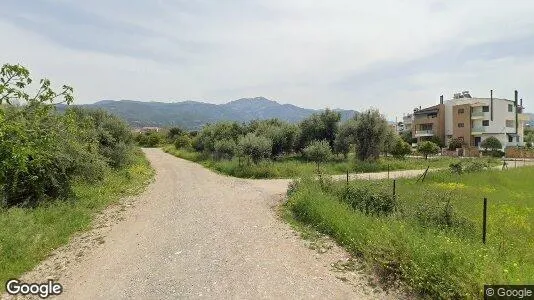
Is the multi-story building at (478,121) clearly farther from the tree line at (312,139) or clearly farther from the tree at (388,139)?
the tree at (388,139)

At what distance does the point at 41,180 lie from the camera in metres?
14.6

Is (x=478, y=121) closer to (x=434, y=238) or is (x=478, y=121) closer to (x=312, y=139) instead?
(x=312, y=139)

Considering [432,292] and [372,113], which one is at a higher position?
[372,113]

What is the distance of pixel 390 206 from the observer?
1115 cm

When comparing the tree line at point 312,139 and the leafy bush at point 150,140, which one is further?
the leafy bush at point 150,140

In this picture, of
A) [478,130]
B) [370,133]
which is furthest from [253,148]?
[478,130]

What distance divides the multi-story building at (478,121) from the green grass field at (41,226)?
65.8 meters

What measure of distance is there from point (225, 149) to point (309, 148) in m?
8.65

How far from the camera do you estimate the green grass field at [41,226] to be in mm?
8484

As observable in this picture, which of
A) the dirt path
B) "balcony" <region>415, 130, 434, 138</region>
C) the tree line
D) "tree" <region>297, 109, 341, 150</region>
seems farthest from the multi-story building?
the dirt path

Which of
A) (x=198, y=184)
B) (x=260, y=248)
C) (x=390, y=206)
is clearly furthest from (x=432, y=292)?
(x=198, y=184)

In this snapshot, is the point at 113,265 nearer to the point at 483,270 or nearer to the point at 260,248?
the point at 260,248

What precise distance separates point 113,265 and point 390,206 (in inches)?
294

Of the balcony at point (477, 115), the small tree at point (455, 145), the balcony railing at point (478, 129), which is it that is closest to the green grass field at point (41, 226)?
the small tree at point (455, 145)
